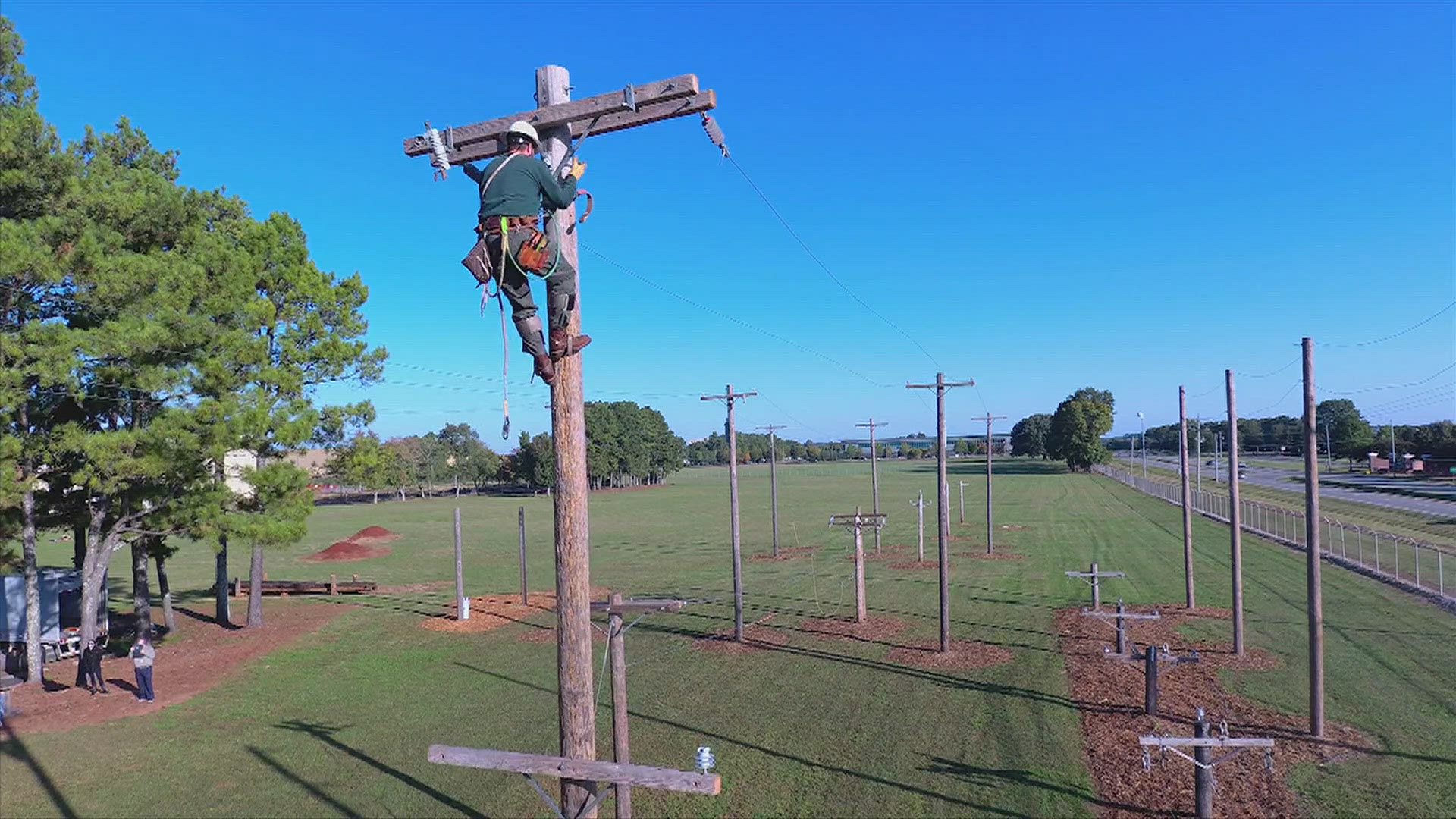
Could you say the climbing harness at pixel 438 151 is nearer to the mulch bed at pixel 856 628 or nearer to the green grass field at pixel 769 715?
the green grass field at pixel 769 715

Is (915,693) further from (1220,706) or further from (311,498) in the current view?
(311,498)

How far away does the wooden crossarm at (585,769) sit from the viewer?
5.32 m

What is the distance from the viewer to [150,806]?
10.5 metres

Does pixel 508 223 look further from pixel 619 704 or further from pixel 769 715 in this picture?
pixel 769 715

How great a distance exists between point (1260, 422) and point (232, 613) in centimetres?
20214

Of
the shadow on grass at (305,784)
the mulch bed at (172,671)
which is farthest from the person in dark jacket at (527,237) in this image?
the mulch bed at (172,671)

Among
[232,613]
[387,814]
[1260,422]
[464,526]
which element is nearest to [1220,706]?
[387,814]

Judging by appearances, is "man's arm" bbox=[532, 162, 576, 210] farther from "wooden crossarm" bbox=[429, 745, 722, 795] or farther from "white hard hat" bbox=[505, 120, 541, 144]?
"wooden crossarm" bbox=[429, 745, 722, 795]

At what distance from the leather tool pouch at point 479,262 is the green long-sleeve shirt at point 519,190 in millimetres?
217

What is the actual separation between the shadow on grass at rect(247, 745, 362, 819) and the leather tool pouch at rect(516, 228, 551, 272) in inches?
327

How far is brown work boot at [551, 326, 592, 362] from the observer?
594 cm

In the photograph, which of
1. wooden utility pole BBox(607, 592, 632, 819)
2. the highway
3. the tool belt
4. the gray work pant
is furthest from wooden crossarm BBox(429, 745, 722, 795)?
the highway

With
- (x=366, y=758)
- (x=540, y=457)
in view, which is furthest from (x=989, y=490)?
(x=540, y=457)

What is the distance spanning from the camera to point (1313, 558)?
39.6ft
